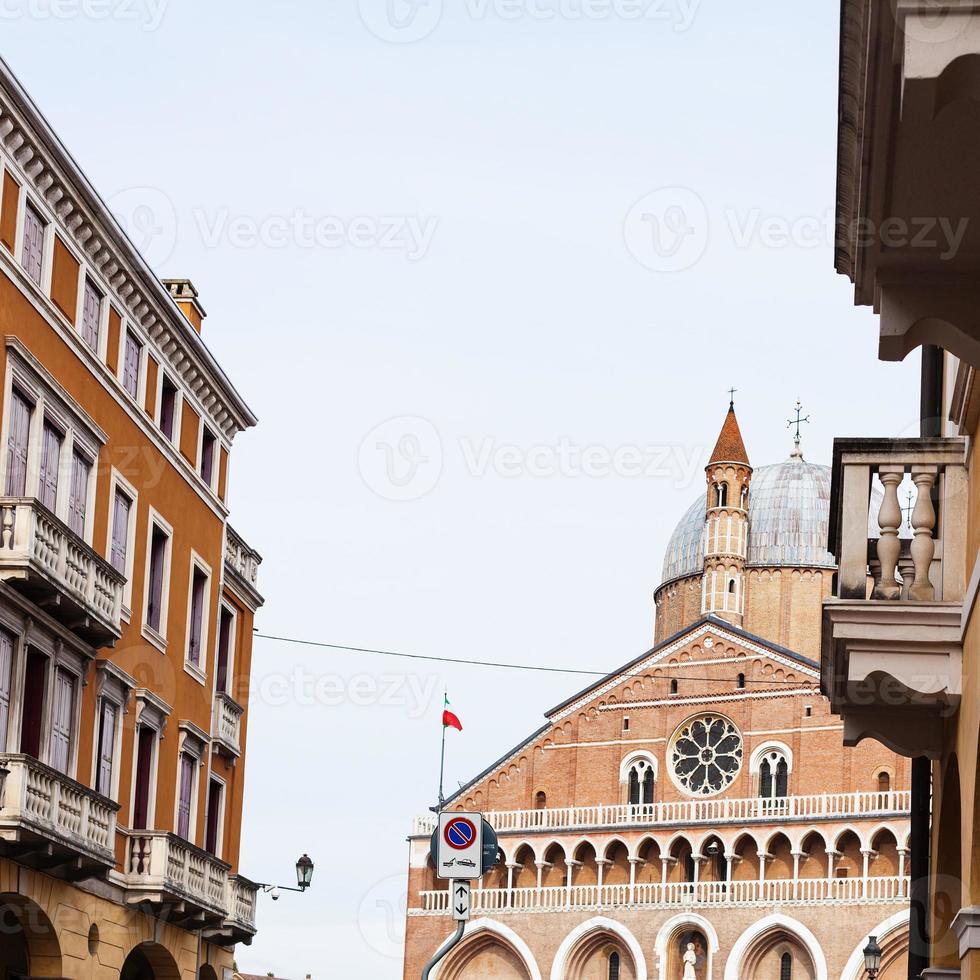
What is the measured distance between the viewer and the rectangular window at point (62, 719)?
2080 centimetres

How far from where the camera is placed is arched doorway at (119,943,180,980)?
25.2 meters

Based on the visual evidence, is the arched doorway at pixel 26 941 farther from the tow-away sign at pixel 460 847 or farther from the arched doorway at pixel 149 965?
the tow-away sign at pixel 460 847

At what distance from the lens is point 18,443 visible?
64.3 feet

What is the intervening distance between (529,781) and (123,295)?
44.2m

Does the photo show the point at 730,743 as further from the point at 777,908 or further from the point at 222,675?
the point at 222,675

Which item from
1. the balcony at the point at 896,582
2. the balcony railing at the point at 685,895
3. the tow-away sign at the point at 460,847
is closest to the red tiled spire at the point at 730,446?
the balcony railing at the point at 685,895

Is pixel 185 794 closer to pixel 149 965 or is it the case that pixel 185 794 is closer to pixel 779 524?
pixel 149 965

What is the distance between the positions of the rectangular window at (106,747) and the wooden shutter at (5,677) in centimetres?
308

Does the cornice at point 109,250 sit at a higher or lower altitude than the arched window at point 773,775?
higher

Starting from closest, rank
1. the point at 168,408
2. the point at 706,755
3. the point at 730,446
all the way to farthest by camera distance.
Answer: the point at 168,408 → the point at 706,755 → the point at 730,446

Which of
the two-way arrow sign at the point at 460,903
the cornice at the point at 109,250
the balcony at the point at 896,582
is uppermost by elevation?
the cornice at the point at 109,250

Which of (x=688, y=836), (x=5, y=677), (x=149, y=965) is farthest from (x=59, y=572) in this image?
(x=688, y=836)

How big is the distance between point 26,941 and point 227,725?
27.2ft

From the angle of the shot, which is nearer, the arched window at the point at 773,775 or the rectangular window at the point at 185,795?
the rectangular window at the point at 185,795
